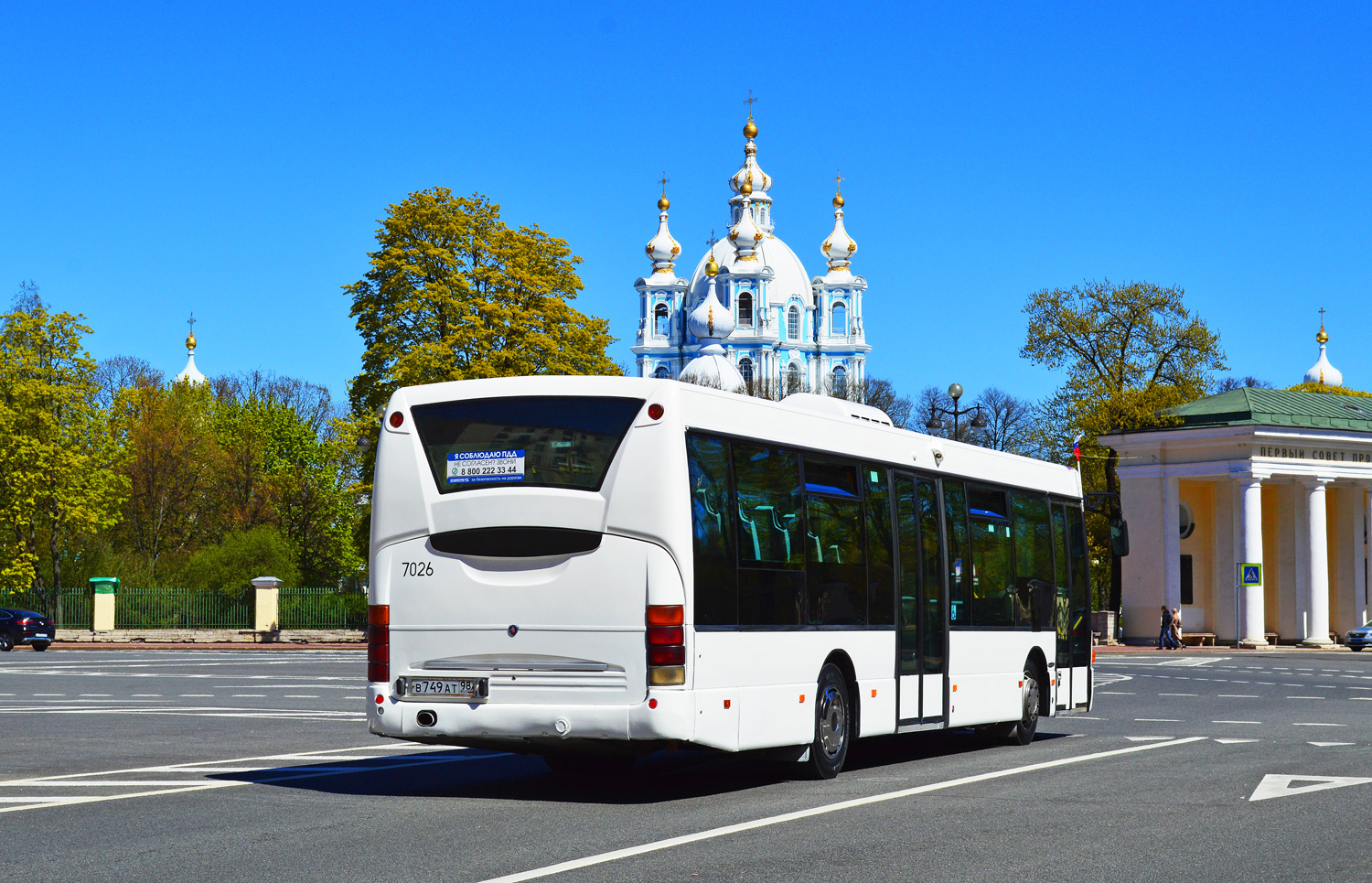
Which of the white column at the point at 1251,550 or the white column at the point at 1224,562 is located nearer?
the white column at the point at 1251,550

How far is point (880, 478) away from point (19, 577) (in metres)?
48.6

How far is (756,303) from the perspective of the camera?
5468 inches

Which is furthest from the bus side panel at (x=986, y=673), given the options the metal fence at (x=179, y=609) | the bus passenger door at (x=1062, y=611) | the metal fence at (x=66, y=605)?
the metal fence at (x=66, y=605)

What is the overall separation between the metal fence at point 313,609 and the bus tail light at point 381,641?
43310 millimetres

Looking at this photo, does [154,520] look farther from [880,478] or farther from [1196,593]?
[880,478]

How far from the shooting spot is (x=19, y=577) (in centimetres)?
5591

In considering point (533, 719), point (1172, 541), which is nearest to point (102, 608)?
point (1172, 541)

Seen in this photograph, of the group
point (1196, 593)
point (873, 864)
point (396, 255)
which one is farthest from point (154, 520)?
point (873, 864)

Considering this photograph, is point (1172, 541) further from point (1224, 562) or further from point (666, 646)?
point (666, 646)

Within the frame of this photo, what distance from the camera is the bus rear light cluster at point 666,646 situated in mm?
10930

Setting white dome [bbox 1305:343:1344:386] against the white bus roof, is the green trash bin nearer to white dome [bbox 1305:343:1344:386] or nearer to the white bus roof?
the white bus roof

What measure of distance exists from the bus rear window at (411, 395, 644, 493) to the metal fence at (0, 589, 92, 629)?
4699 cm

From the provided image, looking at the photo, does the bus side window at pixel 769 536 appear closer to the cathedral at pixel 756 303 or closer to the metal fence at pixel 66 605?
the metal fence at pixel 66 605

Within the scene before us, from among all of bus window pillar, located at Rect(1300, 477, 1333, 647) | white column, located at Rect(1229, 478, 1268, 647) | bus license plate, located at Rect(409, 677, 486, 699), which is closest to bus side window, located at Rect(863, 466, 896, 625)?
bus license plate, located at Rect(409, 677, 486, 699)
